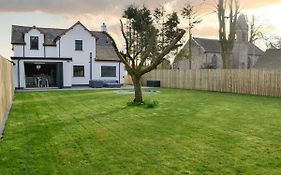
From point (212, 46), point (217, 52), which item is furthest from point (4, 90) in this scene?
point (212, 46)

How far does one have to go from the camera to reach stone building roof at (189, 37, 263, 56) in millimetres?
53312

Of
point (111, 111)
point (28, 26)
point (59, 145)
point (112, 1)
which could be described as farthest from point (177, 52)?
point (59, 145)

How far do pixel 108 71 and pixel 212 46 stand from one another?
1079 inches

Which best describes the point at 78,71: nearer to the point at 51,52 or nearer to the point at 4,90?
the point at 51,52

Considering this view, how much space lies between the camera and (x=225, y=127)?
29.1 ft

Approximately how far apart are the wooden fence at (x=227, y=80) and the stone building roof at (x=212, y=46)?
22751 mm

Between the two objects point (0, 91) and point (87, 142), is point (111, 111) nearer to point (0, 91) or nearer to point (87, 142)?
point (0, 91)

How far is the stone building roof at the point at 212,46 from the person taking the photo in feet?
175

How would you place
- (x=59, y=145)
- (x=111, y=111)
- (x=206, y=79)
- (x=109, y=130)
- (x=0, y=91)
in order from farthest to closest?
(x=206, y=79) < (x=111, y=111) < (x=0, y=91) < (x=109, y=130) < (x=59, y=145)

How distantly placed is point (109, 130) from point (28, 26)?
26.6 m

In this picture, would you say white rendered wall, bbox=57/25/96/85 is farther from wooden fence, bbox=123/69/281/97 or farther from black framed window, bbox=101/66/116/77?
wooden fence, bbox=123/69/281/97

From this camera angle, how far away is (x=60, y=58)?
2947 centimetres

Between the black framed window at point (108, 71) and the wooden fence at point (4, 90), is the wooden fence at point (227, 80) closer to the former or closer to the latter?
the black framed window at point (108, 71)

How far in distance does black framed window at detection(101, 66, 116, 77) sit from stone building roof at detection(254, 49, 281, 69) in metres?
20.1
